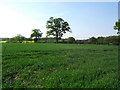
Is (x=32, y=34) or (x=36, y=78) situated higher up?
(x=32, y=34)

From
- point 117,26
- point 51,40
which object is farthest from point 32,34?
point 117,26

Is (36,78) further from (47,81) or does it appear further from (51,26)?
(51,26)

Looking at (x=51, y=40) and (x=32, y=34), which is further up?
(x=32, y=34)

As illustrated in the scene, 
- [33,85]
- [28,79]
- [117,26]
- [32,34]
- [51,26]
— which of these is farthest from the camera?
[32,34]

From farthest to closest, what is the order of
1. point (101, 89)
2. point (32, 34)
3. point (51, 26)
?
point (32, 34) < point (51, 26) < point (101, 89)

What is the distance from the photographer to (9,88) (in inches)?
184

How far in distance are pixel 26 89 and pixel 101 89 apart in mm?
3138

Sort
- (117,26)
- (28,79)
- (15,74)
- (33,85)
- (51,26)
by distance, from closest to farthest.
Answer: (33,85) → (28,79) → (15,74) → (117,26) → (51,26)

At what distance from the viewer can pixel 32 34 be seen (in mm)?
103000

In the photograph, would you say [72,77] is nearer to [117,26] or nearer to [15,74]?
[15,74]

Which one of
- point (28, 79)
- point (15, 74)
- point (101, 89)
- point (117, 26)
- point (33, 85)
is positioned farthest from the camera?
point (117, 26)

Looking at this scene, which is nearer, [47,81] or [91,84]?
[91,84]

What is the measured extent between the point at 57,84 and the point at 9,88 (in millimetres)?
2072

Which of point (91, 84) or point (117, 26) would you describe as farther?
point (117, 26)
